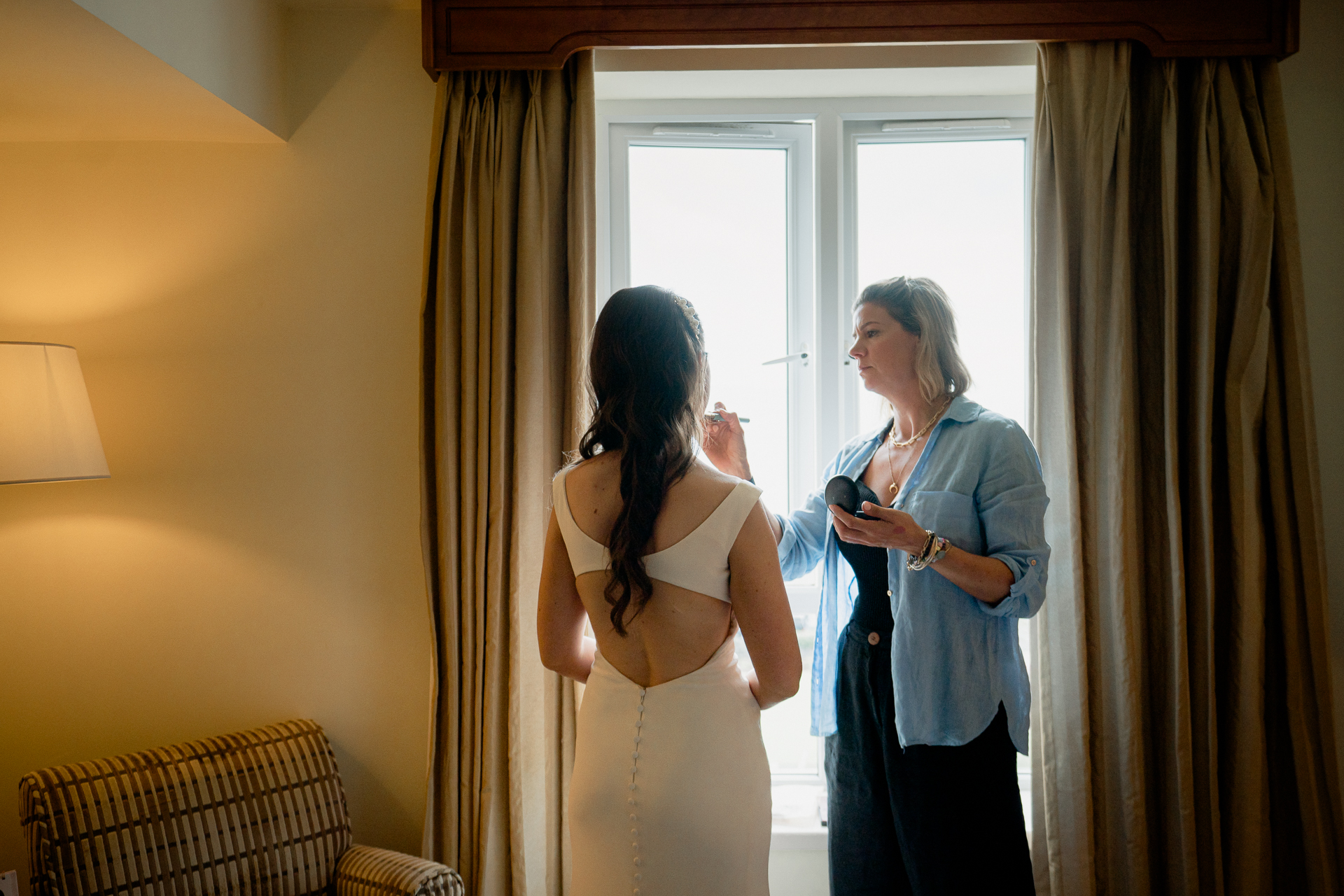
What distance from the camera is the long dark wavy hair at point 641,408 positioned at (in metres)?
1.31

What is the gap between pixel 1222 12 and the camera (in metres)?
1.90

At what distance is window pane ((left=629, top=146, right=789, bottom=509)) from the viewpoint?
2.35 meters

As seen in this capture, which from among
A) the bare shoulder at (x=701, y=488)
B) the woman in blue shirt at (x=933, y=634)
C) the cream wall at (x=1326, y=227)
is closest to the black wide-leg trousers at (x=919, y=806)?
the woman in blue shirt at (x=933, y=634)

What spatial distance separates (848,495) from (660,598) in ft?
1.54

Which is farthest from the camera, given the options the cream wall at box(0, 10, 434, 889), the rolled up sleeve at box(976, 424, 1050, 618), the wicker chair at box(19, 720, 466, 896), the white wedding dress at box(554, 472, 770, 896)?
the cream wall at box(0, 10, 434, 889)

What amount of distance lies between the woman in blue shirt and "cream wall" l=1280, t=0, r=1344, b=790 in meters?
1.03

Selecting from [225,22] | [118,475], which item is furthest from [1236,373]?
[118,475]

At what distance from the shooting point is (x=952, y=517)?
1.61 metres

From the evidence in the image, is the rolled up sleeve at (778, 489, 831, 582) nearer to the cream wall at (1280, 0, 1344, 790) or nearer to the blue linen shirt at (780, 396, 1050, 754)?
the blue linen shirt at (780, 396, 1050, 754)

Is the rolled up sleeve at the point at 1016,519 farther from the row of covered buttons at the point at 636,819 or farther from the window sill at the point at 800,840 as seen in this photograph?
the window sill at the point at 800,840

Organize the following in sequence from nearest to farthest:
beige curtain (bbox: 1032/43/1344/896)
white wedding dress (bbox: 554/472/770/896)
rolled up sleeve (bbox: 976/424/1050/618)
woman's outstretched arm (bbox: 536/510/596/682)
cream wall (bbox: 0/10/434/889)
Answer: white wedding dress (bbox: 554/472/770/896)
woman's outstretched arm (bbox: 536/510/596/682)
rolled up sleeve (bbox: 976/424/1050/618)
beige curtain (bbox: 1032/43/1344/896)
cream wall (bbox: 0/10/434/889)

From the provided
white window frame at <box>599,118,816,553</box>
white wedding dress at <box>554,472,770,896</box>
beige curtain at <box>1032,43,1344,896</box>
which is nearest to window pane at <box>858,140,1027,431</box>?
white window frame at <box>599,118,816,553</box>

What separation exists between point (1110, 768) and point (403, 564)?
6.20 ft

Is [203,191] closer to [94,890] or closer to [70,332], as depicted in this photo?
[70,332]
